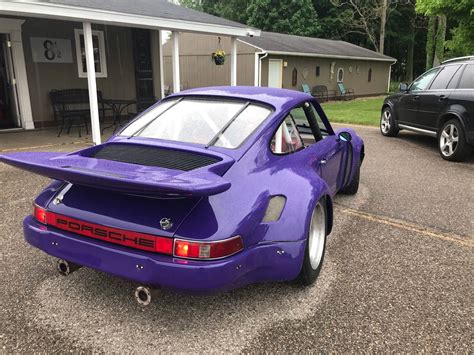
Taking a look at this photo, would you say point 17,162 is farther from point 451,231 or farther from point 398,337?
point 451,231

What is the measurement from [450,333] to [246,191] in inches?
63.7

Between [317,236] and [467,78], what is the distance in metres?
6.18

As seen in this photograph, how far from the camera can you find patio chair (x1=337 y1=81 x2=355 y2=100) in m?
25.3

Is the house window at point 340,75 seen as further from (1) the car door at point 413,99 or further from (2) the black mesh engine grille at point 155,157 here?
(2) the black mesh engine grille at point 155,157

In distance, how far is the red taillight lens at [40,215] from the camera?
2791mm

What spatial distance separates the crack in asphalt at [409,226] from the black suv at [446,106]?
12.0ft

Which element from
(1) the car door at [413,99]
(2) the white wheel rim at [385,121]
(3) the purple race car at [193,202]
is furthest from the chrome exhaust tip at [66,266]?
(2) the white wheel rim at [385,121]

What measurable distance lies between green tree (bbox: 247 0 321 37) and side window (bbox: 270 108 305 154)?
114 ft

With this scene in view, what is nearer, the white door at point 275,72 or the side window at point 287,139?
the side window at point 287,139

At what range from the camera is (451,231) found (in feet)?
14.9

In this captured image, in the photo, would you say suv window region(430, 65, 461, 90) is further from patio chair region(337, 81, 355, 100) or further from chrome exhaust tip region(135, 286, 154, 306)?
patio chair region(337, 81, 355, 100)

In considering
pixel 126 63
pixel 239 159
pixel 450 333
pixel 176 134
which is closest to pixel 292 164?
pixel 239 159

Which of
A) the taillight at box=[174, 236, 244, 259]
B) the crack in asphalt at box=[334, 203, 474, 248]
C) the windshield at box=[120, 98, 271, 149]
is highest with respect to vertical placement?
the windshield at box=[120, 98, 271, 149]

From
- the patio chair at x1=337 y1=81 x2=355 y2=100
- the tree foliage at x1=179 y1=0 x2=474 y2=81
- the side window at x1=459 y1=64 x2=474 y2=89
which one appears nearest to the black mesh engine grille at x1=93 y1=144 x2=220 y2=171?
the side window at x1=459 y1=64 x2=474 y2=89
